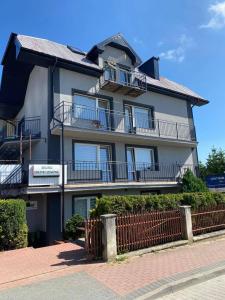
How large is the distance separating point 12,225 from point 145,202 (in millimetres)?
4910

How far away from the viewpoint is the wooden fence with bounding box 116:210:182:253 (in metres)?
9.28

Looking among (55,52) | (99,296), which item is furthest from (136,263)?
(55,52)

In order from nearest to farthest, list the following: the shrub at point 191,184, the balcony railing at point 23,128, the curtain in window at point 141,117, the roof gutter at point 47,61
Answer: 1. the roof gutter at point 47,61
2. the balcony railing at point 23,128
3. the shrub at point 191,184
4. the curtain in window at point 141,117

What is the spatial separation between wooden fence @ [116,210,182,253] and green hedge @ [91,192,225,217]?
655mm

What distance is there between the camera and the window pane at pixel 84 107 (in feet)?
52.7

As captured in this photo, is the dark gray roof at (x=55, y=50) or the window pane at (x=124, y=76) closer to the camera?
the dark gray roof at (x=55, y=50)

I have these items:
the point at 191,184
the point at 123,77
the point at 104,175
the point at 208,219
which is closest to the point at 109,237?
the point at 208,219

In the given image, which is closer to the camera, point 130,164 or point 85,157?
point 85,157

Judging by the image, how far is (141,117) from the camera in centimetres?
1925

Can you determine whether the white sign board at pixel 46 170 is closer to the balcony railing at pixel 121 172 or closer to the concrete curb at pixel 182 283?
the balcony railing at pixel 121 172

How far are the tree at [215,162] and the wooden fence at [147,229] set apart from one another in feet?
86.1

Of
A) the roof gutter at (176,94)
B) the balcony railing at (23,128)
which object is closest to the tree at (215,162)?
the roof gutter at (176,94)

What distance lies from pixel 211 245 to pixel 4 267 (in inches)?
268

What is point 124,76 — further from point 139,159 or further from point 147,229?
point 147,229
